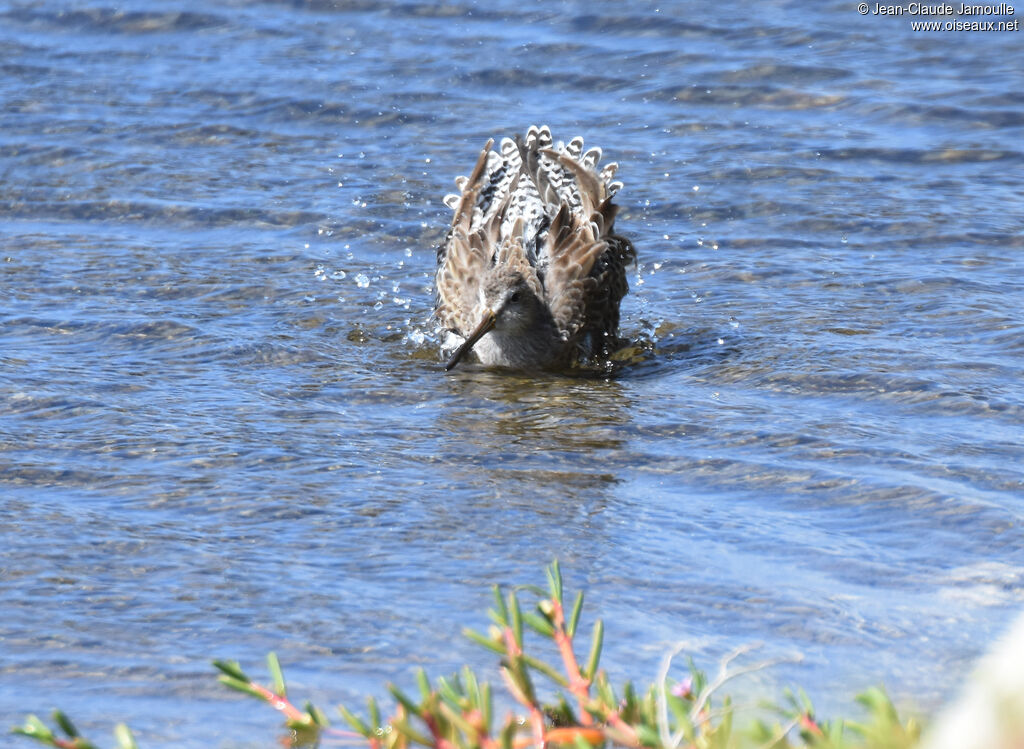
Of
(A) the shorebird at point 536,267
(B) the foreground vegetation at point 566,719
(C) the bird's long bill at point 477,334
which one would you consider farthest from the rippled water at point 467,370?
(B) the foreground vegetation at point 566,719

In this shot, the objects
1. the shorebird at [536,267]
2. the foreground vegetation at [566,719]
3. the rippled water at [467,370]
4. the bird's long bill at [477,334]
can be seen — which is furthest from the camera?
the shorebird at [536,267]

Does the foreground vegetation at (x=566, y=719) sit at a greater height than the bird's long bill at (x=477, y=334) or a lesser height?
greater

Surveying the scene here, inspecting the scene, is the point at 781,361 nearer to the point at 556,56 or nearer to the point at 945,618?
the point at 945,618

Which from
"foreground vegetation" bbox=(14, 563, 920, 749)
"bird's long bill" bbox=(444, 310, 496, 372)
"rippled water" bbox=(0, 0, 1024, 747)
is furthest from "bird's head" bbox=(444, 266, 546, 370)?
"foreground vegetation" bbox=(14, 563, 920, 749)

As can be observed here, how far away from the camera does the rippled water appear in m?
4.20

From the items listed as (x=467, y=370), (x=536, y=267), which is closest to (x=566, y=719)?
(x=467, y=370)

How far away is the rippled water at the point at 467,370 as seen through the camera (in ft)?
13.8

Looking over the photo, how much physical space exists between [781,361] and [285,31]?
7.84m

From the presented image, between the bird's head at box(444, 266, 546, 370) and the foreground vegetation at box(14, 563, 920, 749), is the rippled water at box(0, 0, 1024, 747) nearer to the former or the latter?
the bird's head at box(444, 266, 546, 370)

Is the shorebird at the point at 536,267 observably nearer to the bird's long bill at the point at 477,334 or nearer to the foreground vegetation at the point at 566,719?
the bird's long bill at the point at 477,334

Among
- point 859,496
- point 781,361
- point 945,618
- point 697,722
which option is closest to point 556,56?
point 781,361

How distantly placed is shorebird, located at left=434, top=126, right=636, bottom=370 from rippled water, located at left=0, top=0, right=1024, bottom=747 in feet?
0.76

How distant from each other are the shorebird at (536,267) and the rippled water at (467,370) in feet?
0.76

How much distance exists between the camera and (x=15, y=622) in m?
4.21
